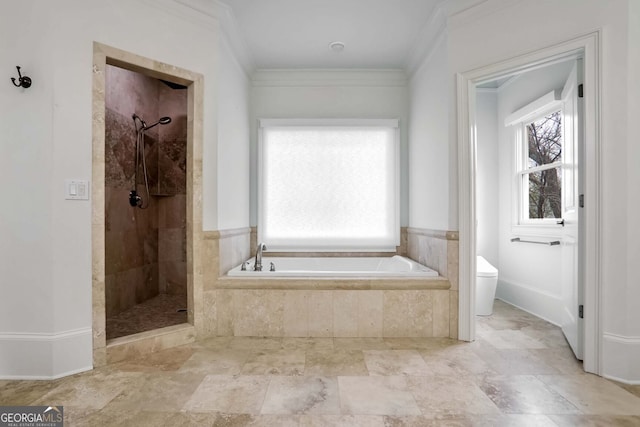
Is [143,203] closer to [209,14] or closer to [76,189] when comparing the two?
[76,189]

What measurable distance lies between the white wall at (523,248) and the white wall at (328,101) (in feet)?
3.52

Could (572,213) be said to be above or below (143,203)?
below

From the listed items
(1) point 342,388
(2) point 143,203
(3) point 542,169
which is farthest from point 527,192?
(2) point 143,203

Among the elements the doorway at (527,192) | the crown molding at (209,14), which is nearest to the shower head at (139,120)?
the crown molding at (209,14)

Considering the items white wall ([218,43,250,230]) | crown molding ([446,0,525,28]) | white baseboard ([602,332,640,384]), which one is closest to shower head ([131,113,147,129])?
white wall ([218,43,250,230])

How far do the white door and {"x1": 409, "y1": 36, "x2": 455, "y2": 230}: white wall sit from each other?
0.76 m

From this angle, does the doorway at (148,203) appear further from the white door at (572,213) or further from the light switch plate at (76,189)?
the white door at (572,213)

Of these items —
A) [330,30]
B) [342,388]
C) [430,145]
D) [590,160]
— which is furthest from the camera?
[430,145]

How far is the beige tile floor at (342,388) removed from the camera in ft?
4.83

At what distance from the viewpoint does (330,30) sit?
2719 mm

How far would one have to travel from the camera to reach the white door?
2.01 meters

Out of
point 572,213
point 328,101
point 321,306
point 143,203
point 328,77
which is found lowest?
point 321,306

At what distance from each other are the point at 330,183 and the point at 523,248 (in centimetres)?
208

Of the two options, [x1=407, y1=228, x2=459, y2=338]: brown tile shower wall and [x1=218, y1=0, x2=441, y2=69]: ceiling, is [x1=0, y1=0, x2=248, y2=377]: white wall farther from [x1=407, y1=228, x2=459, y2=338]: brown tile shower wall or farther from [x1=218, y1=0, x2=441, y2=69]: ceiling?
[x1=407, y1=228, x2=459, y2=338]: brown tile shower wall
